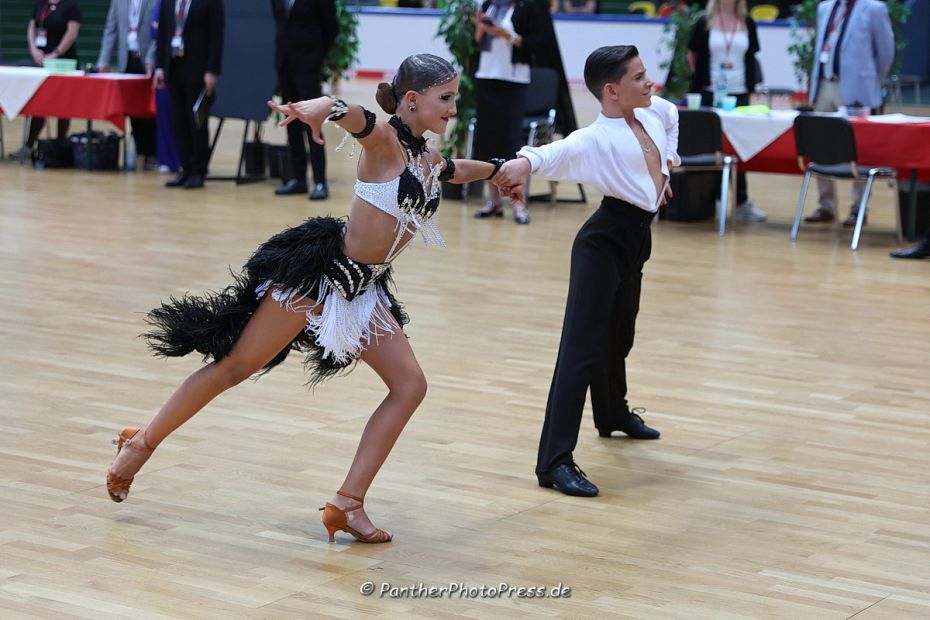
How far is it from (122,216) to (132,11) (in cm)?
317

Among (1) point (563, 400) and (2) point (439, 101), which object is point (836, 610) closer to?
(1) point (563, 400)

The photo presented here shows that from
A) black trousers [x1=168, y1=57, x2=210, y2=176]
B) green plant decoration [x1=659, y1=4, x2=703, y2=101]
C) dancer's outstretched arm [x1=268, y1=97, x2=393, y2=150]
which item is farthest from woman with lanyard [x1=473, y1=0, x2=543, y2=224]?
dancer's outstretched arm [x1=268, y1=97, x2=393, y2=150]

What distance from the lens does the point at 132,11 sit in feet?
39.9

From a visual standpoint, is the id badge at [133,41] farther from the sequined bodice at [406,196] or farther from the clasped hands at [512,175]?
the sequined bodice at [406,196]

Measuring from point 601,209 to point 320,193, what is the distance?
274 inches

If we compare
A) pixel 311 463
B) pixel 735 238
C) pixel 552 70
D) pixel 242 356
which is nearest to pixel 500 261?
pixel 735 238

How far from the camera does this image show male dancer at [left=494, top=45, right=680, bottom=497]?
13.5ft

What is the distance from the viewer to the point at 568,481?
4.13m

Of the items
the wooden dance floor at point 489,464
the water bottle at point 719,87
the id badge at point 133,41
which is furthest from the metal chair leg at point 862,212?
the id badge at point 133,41

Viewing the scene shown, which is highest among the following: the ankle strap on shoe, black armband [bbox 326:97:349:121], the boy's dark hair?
the boy's dark hair

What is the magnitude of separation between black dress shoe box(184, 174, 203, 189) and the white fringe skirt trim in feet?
27.0

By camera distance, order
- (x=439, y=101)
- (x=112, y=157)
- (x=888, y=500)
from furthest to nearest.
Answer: (x=112, y=157), (x=888, y=500), (x=439, y=101)

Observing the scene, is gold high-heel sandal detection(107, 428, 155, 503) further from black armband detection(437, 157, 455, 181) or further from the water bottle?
the water bottle

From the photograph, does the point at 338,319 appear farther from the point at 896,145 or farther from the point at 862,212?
the point at 862,212
